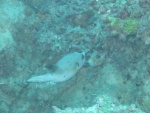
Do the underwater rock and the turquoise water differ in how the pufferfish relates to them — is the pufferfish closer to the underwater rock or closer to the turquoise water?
the turquoise water

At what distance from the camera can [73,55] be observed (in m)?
3.66

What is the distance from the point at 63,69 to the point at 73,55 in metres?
0.30

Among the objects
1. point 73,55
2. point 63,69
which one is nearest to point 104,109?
point 63,69

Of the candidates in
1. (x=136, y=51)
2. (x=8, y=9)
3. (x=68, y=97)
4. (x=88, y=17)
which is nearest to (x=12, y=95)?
(x=68, y=97)

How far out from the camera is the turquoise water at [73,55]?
11.4 ft

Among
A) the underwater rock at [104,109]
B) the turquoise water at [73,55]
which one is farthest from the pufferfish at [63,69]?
the underwater rock at [104,109]

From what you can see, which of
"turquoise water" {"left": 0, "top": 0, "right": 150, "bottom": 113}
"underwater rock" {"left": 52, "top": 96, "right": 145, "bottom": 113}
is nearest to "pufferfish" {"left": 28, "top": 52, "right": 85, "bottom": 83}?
"turquoise water" {"left": 0, "top": 0, "right": 150, "bottom": 113}

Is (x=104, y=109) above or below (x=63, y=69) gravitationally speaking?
below

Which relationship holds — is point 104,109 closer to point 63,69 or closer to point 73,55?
point 63,69

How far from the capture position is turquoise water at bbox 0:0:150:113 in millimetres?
3486

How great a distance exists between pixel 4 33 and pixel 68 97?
65.0 inches

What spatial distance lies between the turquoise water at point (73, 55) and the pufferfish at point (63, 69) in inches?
0.6

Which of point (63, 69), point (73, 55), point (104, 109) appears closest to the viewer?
point (104, 109)

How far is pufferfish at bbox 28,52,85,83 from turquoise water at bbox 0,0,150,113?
0.01m
